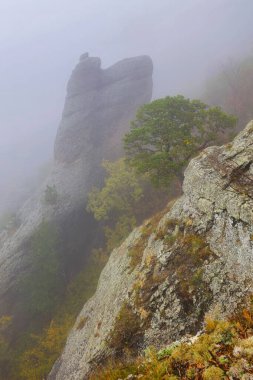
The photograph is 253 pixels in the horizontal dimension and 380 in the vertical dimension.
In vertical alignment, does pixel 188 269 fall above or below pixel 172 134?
below

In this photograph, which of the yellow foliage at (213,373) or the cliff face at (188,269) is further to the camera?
the cliff face at (188,269)

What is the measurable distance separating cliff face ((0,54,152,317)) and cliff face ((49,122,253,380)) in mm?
29637

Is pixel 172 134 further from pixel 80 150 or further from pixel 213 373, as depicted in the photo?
pixel 80 150

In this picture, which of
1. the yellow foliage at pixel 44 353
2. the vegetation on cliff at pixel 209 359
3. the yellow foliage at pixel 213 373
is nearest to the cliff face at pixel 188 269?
the vegetation on cliff at pixel 209 359

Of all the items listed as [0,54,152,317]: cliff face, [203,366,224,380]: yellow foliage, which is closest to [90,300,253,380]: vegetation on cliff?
[203,366,224,380]: yellow foliage

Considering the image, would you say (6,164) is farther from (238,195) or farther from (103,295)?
(238,195)

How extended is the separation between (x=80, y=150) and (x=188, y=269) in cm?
5378

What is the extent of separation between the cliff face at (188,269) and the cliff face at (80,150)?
29637 millimetres

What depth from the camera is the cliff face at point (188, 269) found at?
16812 mm

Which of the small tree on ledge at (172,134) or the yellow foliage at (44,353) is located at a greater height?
the small tree on ledge at (172,134)

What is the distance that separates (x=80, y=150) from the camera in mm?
68625

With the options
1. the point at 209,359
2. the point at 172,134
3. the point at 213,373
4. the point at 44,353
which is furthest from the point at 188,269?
the point at 44,353

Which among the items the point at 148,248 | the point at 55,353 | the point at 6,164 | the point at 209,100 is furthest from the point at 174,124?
the point at 6,164

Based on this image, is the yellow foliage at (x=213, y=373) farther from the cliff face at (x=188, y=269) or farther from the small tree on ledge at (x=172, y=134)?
the small tree on ledge at (x=172, y=134)
